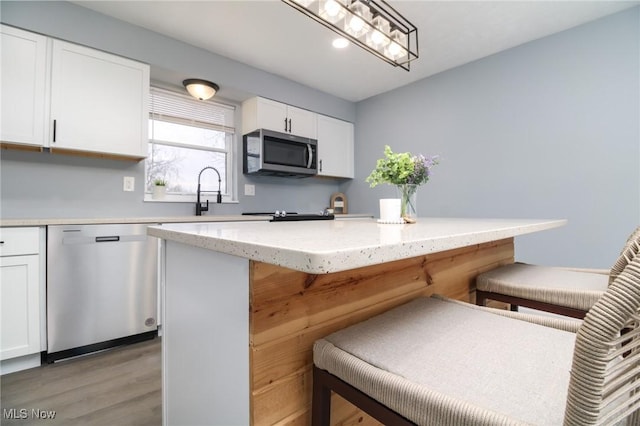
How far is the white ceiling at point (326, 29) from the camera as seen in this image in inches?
86.5

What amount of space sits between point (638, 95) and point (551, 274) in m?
1.86

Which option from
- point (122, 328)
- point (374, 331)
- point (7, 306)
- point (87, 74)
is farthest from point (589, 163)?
point (7, 306)

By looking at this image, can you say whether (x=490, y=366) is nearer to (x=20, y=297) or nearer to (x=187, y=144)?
(x=20, y=297)

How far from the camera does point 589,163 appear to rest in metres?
2.38

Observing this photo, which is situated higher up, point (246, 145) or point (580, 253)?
point (246, 145)

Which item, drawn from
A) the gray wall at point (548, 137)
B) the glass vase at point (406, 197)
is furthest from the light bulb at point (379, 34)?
the gray wall at point (548, 137)

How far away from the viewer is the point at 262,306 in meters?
0.67

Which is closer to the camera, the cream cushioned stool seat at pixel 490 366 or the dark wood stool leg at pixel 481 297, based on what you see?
the cream cushioned stool seat at pixel 490 366

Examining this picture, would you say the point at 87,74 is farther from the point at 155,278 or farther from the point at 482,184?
the point at 482,184

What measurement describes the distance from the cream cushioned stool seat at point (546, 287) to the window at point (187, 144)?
2685 millimetres

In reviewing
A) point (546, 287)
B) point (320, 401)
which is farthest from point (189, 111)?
point (546, 287)

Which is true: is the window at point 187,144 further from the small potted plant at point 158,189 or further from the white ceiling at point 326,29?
the white ceiling at point 326,29

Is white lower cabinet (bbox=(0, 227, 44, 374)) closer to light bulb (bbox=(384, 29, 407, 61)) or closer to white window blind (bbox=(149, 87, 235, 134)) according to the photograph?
white window blind (bbox=(149, 87, 235, 134))

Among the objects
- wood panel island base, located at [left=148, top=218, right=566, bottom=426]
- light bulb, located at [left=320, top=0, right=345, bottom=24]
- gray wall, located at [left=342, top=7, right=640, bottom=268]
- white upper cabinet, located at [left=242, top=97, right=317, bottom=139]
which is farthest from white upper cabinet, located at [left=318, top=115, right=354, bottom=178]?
wood panel island base, located at [left=148, top=218, right=566, bottom=426]
